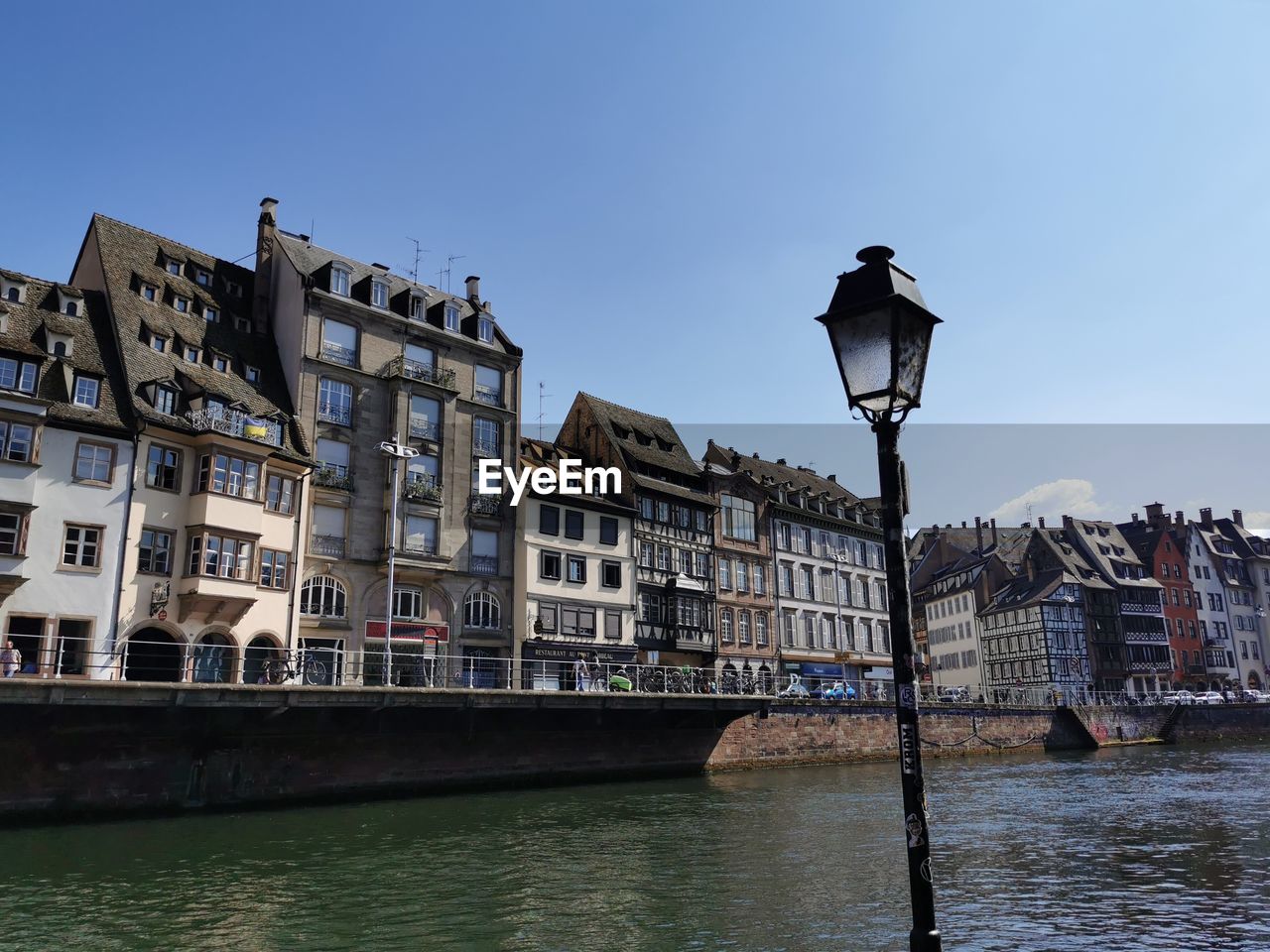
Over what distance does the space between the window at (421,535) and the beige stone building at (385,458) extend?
Result: 0.07m

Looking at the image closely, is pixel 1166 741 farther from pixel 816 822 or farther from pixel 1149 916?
pixel 1149 916

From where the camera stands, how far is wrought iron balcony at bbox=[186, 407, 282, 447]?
38750mm

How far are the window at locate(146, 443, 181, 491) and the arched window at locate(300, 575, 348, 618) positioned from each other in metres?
7.37

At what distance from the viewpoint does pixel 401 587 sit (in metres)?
46.8

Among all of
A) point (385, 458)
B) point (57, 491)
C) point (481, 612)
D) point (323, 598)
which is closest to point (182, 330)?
point (385, 458)

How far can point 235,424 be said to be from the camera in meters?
40.2

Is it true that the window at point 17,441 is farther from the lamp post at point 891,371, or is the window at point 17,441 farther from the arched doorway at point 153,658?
the lamp post at point 891,371

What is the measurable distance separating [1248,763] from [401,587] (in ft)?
137

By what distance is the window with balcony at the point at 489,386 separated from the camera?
174 ft

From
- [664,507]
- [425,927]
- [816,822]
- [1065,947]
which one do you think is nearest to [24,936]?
[425,927]

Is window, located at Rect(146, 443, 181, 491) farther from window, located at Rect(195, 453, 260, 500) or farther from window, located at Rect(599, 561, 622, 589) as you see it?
window, located at Rect(599, 561, 622, 589)

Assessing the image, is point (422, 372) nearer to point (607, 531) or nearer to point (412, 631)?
point (412, 631)

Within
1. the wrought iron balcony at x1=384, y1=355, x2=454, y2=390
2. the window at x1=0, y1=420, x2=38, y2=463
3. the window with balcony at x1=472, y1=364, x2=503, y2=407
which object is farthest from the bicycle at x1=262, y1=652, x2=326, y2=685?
the window with balcony at x1=472, y1=364, x2=503, y2=407

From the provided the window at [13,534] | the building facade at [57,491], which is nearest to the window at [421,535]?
the building facade at [57,491]
